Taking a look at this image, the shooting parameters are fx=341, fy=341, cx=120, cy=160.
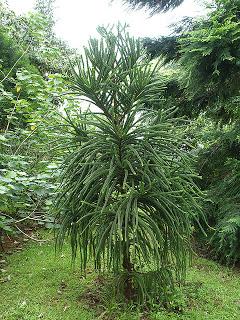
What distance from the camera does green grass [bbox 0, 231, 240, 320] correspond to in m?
2.63

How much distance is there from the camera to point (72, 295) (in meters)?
2.95

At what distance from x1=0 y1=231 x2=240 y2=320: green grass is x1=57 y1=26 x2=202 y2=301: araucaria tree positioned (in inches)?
9.3

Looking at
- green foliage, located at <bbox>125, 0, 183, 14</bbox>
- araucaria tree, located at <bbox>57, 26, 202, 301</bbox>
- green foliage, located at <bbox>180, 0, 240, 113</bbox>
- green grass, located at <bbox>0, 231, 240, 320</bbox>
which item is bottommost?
green grass, located at <bbox>0, 231, 240, 320</bbox>

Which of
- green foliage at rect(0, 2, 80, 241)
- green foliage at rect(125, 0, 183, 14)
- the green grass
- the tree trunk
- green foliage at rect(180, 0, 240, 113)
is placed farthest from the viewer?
green foliage at rect(125, 0, 183, 14)

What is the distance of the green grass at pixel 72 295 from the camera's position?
8.62 ft

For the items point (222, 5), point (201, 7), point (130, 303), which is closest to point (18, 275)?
point (130, 303)

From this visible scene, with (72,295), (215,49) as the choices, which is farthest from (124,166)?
(215,49)

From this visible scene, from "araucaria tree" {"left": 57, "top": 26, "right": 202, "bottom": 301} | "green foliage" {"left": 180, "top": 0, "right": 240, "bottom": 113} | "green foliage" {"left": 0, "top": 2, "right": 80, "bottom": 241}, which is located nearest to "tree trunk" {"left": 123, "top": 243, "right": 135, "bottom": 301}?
"araucaria tree" {"left": 57, "top": 26, "right": 202, "bottom": 301}

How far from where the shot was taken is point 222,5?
3920mm

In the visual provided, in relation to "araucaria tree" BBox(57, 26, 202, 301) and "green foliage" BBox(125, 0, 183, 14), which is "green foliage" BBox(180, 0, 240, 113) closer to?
"araucaria tree" BBox(57, 26, 202, 301)

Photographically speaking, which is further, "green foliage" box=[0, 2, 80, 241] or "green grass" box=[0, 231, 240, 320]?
"green foliage" box=[0, 2, 80, 241]

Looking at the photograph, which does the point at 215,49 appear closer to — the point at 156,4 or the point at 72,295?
the point at 156,4

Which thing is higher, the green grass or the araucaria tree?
the araucaria tree

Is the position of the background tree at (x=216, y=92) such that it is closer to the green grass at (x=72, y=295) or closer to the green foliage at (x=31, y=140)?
the green grass at (x=72, y=295)
